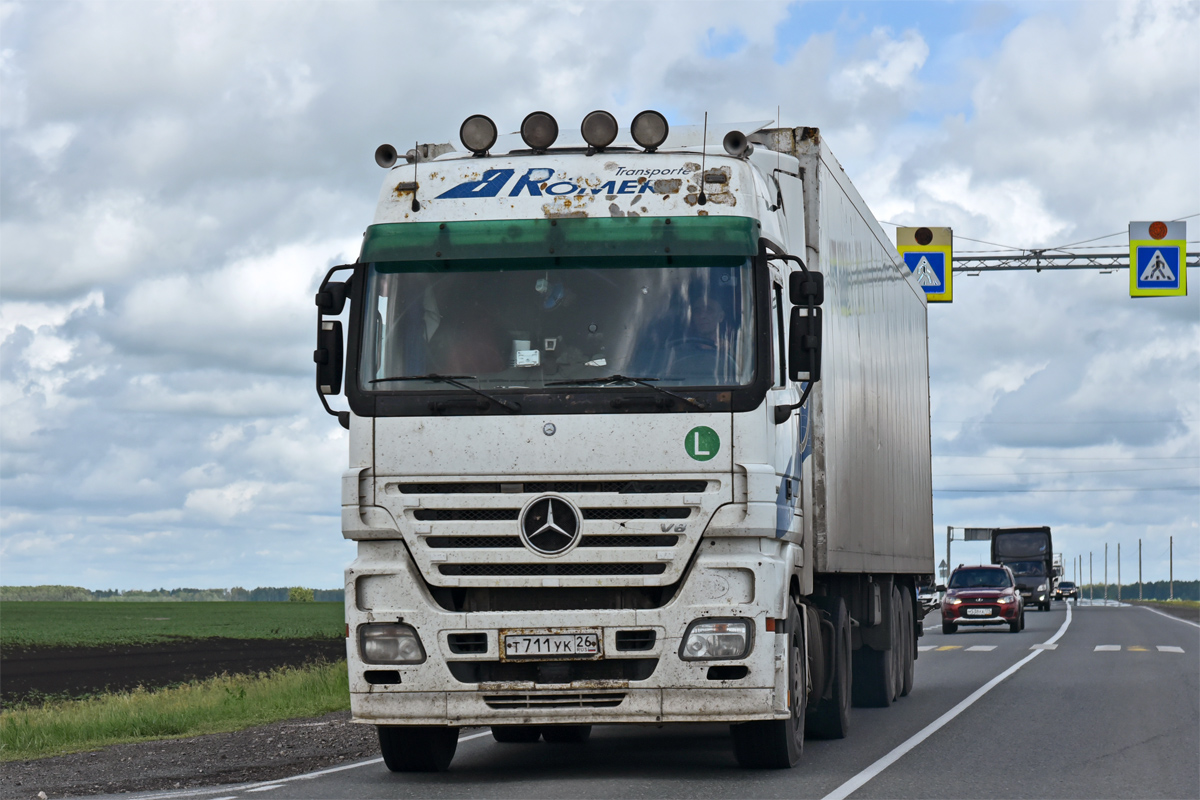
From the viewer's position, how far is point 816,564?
1124cm

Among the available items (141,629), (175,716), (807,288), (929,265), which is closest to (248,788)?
(807,288)

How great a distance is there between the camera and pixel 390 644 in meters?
9.44

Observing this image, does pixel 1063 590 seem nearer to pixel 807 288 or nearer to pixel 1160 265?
pixel 1160 265

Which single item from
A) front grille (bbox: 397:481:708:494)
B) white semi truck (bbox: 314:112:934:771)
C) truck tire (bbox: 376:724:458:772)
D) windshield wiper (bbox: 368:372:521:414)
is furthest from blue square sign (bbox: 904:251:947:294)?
windshield wiper (bbox: 368:372:521:414)

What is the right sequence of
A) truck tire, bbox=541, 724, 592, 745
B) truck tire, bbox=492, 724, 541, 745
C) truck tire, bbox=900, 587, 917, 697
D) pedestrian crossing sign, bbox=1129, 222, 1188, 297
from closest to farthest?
truck tire, bbox=541, 724, 592, 745 → truck tire, bbox=492, 724, 541, 745 → truck tire, bbox=900, 587, 917, 697 → pedestrian crossing sign, bbox=1129, 222, 1188, 297

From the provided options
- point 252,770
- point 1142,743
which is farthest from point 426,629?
point 1142,743

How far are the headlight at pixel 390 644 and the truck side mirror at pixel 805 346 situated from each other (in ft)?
8.68

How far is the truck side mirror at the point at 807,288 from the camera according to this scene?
9.37m

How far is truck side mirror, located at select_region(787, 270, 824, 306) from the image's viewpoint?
9.37 meters

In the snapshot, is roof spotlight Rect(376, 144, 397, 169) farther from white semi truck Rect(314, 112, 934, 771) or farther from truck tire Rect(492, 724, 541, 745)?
truck tire Rect(492, 724, 541, 745)

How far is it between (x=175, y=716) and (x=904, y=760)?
30.6 ft

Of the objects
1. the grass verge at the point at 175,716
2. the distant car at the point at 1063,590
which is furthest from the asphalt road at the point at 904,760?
the distant car at the point at 1063,590

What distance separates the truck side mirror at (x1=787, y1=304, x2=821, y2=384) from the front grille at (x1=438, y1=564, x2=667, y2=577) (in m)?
1.37

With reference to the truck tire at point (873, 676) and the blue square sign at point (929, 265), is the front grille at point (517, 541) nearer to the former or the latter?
the truck tire at point (873, 676)
